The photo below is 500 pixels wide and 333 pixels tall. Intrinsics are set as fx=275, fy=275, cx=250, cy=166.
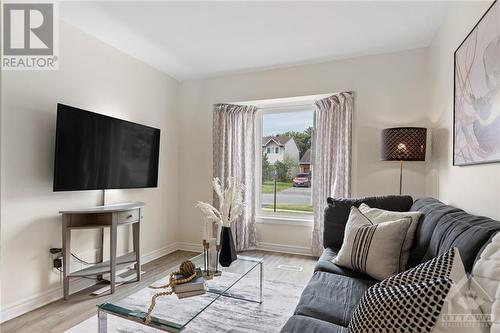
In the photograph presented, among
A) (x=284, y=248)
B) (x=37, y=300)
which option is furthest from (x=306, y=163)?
(x=37, y=300)

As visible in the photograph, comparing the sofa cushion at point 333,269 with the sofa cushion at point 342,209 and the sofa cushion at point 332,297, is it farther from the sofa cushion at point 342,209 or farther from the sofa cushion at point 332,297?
the sofa cushion at point 342,209

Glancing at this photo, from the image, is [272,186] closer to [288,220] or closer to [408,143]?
[288,220]

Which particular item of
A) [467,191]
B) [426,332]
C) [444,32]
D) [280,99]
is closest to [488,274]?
[426,332]

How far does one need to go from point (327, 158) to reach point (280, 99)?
1007mm

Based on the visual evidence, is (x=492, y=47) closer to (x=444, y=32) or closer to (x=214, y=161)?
(x=444, y=32)

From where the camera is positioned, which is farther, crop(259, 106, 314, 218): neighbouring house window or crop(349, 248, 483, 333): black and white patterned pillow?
crop(259, 106, 314, 218): neighbouring house window

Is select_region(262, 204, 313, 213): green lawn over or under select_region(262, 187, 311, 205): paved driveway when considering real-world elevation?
under

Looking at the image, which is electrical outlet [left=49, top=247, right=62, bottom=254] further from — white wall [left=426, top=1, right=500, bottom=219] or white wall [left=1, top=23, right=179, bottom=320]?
white wall [left=426, top=1, right=500, bottom=219]

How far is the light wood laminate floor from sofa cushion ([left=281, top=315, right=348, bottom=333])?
39.6 inches

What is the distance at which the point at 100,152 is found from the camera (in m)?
2.66

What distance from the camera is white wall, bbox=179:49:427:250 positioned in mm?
3078

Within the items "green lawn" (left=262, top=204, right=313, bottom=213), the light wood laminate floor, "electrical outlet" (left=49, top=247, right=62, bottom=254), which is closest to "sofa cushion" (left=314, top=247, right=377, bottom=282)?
the light wood laminate floor

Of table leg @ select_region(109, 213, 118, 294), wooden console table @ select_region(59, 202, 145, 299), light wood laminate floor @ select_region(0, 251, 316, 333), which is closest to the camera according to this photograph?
light wood laminate floor @ select_region(0, 251, 316, 333)

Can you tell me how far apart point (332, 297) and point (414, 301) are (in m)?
0.71
